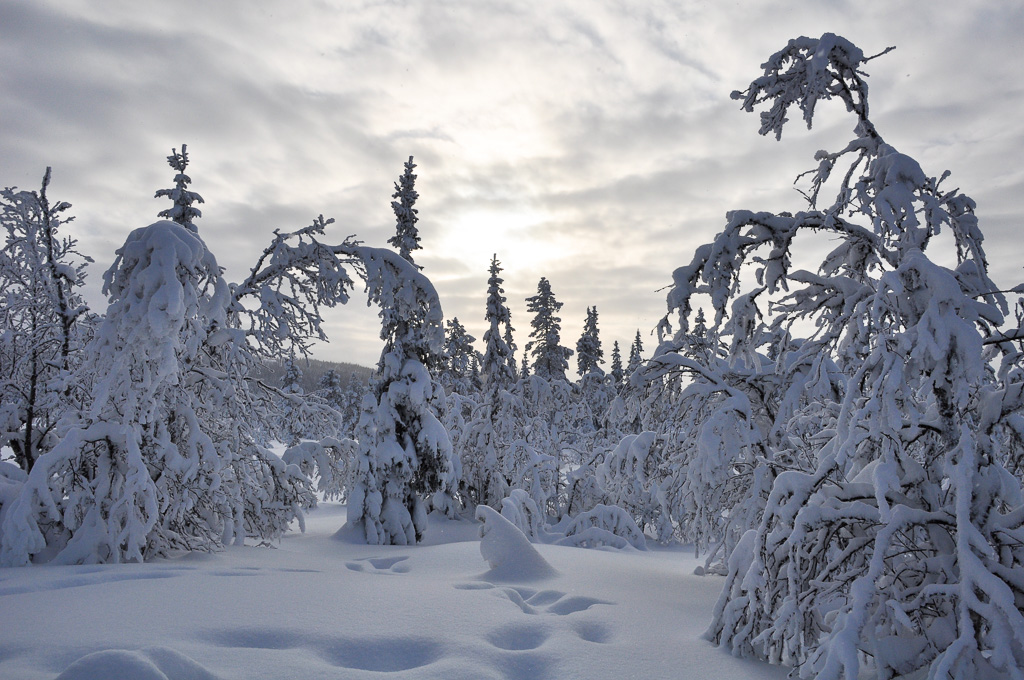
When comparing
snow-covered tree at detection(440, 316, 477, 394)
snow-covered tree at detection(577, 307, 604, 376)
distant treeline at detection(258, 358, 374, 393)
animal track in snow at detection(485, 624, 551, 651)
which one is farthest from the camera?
snow-covered tree at detection(577, 307, 604, 376)

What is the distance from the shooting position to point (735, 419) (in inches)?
271

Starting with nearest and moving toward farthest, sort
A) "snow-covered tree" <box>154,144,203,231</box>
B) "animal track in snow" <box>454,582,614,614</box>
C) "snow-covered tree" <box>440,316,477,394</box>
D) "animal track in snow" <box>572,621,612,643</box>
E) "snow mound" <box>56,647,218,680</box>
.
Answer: "snow mound" <box>56,647,218,680</box> < "animal track in snow" <box>572,621,612,643</box> < "animal track in snow" <box>454,582,614,614</box> < "snow-covered tree" <box>154,144,203,231</box> < "snow-covered tree" <box>440,316,477,394</box>

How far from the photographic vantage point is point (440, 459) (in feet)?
54.2

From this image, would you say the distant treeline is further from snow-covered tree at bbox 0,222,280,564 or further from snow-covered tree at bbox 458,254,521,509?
snow-covered tree at bbox 458,254,521,509

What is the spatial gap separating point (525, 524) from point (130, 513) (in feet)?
30.1

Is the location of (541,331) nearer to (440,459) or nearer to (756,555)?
(440,459)

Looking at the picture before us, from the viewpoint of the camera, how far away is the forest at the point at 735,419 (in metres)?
3.51

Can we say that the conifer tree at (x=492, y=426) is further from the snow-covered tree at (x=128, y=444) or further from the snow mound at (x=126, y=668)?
the snow mound at (x=126, y=668)

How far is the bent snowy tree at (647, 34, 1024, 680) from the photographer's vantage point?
3316 millimetres

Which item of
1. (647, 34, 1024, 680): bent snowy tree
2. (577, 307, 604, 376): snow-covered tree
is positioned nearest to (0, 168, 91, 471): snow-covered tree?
(647, 34, 1024, 680): bent snowy tree

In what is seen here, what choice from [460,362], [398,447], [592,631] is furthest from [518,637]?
[460,362]

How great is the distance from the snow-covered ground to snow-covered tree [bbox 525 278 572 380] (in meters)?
27.1

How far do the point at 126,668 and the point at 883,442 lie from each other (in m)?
4.65

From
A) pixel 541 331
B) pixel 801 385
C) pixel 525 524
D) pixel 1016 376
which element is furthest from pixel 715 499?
pixel 541 331
